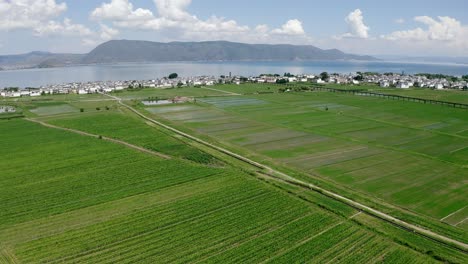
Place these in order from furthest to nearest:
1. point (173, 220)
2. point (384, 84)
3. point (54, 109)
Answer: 1. point (384, 84)
2. point (54, 109)
3. point (173, 220)

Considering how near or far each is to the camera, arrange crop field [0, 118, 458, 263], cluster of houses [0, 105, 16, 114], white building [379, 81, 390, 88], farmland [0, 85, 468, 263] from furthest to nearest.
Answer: white building [379, 81, 390, 88] < cluster of houses [0, 105, 16, 114] < farmland [0, 85, 468, 263] < crop field [0, 118, 458, 263]

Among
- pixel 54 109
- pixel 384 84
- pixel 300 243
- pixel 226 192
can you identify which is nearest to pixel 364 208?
pixel 300 243

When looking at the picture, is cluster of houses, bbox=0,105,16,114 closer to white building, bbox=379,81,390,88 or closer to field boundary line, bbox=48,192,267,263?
field boundary line, bbox=48,192,267,263

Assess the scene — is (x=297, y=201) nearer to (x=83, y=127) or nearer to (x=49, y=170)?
(x=49, y=170)

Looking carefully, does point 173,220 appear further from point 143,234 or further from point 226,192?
point 226,192

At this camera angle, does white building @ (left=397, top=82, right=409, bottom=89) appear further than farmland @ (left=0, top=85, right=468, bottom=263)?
Yes

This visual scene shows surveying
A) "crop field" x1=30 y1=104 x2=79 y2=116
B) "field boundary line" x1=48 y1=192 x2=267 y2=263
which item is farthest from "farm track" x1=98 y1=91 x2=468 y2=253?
"crop field" x1=30 y1=104 x2=79 y2=116
